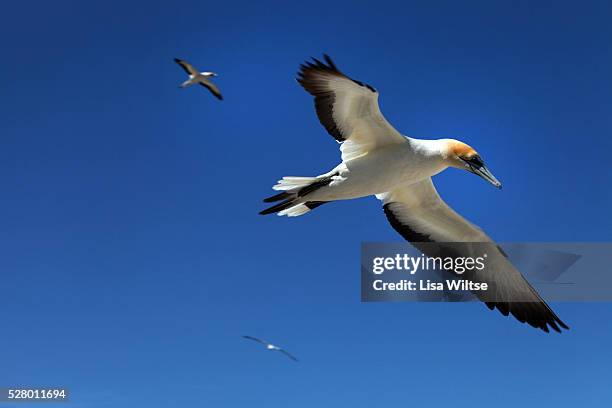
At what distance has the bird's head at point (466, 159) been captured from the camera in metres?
11.8

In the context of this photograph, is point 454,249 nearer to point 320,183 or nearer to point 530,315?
point 530,315

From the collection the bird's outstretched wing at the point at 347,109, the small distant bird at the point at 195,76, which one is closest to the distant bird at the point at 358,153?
the bird's outstretched wing at the point at 347,109

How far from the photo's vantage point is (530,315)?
1328cm

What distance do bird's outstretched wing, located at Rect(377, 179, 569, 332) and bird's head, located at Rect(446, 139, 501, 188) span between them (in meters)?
1.52

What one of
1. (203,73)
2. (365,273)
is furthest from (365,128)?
(203,73)

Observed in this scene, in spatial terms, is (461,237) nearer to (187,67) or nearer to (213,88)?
(213,88)

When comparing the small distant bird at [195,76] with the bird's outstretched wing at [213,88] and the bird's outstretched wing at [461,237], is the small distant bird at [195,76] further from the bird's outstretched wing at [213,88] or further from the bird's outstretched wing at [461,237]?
the bird's outstretched wing at [461,237]

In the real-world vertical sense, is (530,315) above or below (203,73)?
below

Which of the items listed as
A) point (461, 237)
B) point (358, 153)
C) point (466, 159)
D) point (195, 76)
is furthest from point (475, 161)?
point (195, 76)

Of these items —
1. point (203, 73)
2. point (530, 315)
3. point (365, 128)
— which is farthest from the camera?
point (203, 73)

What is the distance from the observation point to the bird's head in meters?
11.8

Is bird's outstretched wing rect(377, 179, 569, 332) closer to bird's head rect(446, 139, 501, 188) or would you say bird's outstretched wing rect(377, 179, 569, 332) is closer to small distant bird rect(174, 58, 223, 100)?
bird's head rect(446, 139, 501, 188)

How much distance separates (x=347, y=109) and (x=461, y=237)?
362 centimetres

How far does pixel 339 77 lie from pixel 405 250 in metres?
3.91
